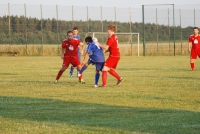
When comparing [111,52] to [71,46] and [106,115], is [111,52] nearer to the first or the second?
[71,46]

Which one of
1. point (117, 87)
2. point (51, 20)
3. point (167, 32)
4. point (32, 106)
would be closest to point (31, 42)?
point (51, 20)

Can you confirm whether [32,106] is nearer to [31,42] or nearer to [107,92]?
[107,92]

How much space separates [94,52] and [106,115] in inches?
301

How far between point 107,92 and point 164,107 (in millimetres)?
3904

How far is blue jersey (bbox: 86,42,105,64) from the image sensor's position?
1942cm

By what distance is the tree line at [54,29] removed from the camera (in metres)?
53.7

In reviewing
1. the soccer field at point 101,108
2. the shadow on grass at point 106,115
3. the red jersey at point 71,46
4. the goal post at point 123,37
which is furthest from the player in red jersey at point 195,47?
the goal post at point 123,37

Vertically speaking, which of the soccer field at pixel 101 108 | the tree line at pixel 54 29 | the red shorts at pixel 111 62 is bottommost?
the soccer field at pixel 101 108

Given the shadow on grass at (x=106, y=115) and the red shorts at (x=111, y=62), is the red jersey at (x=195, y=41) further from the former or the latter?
the shadow on grass at (x=106, y=115)

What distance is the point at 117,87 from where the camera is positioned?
18.7 meters

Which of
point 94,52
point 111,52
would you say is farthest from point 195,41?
point 94,52

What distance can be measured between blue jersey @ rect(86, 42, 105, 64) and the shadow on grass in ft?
16.4

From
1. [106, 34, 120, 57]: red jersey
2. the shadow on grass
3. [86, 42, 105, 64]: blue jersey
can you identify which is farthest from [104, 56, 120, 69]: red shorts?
the shadow on grass

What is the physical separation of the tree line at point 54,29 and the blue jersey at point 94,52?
34166 mm
